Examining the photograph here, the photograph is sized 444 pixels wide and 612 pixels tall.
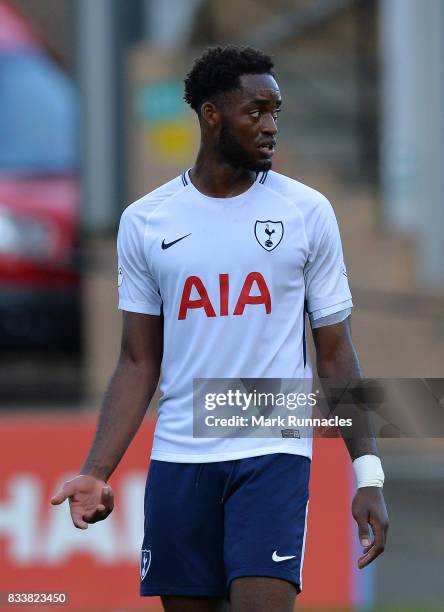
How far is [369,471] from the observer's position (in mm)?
4348

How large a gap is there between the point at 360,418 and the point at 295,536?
0.42m

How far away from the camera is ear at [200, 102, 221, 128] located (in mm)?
4434

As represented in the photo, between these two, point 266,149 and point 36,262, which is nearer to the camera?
point 266,149

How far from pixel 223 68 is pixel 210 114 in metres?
0.14

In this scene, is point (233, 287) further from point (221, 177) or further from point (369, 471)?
point (369, 471)

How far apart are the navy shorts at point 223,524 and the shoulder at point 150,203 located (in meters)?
0.74

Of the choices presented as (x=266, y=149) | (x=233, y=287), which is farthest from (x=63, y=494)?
(x=266, y=149)

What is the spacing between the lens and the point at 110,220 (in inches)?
536

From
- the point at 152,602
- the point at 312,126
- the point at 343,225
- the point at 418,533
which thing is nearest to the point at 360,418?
the point at 152,602

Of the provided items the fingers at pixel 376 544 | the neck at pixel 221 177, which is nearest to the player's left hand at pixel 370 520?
the fingers at pixel 376 544

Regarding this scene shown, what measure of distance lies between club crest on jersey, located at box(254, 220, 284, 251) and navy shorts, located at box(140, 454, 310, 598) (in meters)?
0.61

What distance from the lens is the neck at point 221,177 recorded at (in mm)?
4484

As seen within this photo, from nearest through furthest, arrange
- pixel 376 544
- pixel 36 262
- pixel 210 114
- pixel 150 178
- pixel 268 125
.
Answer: pixel 376 544, pixel 268 125, pixel 210 114, pixel 36 262, pixel 150 178

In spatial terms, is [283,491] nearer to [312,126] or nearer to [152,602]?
[152,602]
